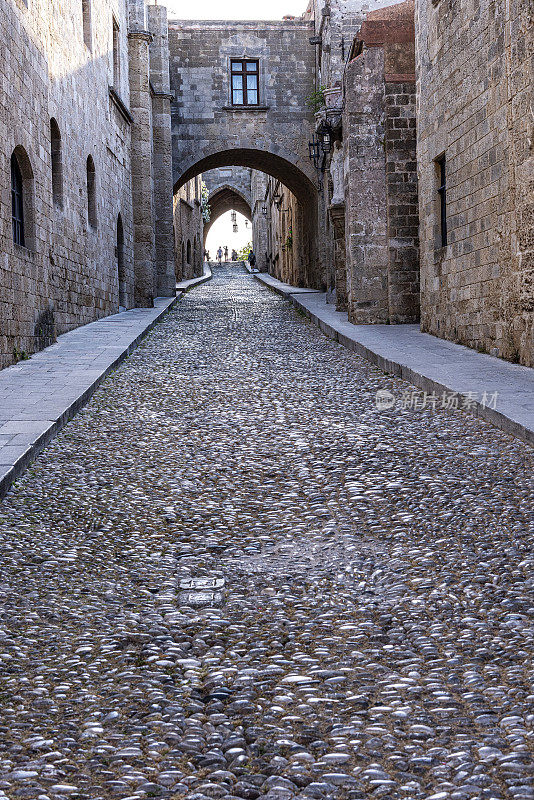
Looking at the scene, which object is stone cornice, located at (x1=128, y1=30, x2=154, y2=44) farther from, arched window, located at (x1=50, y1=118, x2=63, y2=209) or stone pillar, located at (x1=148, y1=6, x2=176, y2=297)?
arched window, located at (x1=50, y1=118, x2=63, y2=209)

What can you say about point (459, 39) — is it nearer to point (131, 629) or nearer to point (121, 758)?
point (131, 629)

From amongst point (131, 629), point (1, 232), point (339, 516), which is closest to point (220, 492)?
point (339, 516)

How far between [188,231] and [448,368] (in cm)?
3338

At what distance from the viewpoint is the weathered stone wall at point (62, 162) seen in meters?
9.34

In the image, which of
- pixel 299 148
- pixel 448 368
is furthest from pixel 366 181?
pixel 299 148

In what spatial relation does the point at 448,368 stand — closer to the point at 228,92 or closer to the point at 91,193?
the point at 91,193

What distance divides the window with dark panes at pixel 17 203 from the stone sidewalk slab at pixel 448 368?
14.6ft

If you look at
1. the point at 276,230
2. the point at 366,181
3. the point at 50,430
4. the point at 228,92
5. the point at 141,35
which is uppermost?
the point at 141,35

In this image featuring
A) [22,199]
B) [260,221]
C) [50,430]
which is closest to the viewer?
[50,430]

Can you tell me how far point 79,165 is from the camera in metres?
14.3

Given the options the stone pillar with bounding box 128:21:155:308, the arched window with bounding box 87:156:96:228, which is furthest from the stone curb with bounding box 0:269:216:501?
the stone pillar with bounding box 128:21:155:308

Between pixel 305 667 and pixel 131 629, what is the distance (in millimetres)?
642

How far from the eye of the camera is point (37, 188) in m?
10.7

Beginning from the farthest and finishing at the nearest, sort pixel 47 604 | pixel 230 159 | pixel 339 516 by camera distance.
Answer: pixel 230 159 < pixel 339 516 < pixel 47 604
